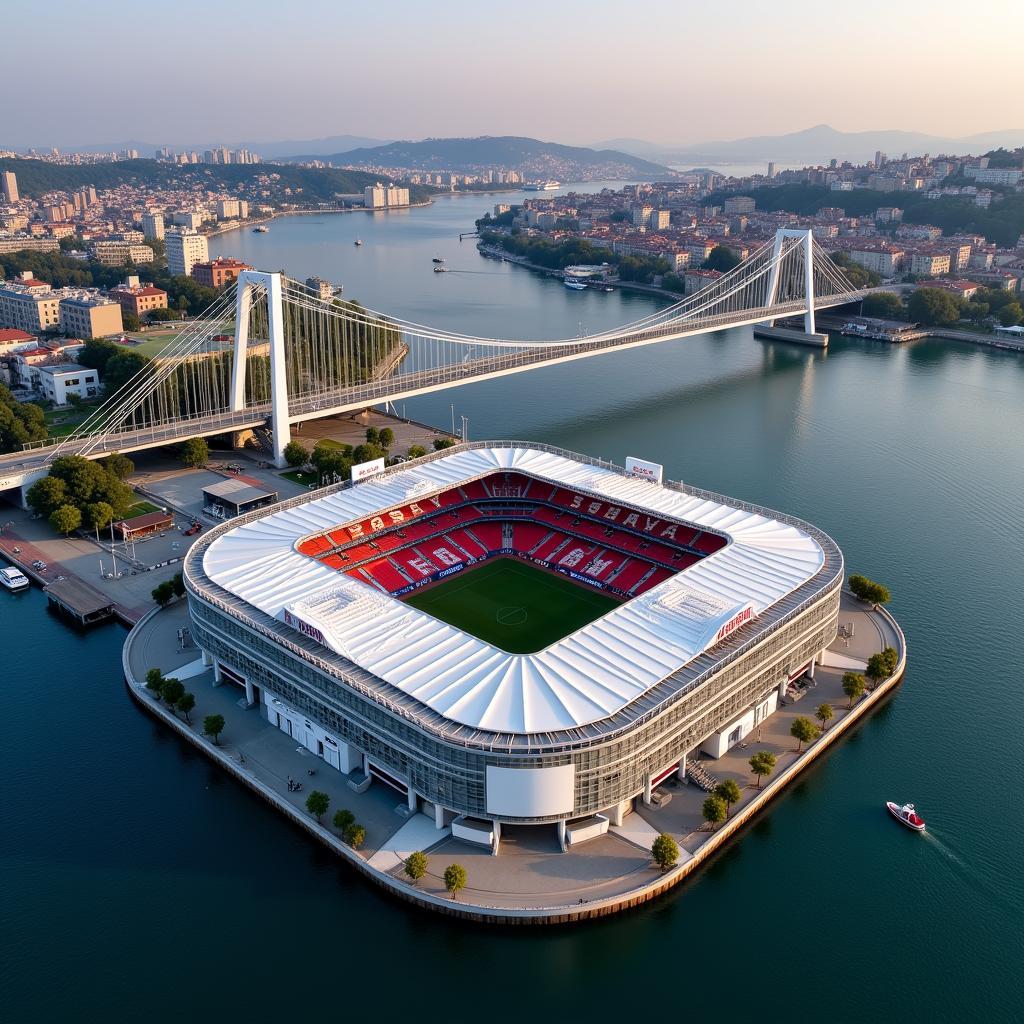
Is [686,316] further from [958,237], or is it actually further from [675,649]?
[958,237]

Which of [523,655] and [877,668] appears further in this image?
[877,668]

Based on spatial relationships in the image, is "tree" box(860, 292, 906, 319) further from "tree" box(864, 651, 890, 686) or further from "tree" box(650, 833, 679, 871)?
"tree" box(650, 833, 679, 871)

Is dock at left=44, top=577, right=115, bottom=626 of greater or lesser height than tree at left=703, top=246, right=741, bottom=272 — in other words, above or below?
below

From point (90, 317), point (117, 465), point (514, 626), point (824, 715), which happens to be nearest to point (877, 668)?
point (824, 715)

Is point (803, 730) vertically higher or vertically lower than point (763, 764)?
higher

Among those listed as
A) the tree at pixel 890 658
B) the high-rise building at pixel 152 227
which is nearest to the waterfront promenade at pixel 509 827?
the tree at pixel 890 658

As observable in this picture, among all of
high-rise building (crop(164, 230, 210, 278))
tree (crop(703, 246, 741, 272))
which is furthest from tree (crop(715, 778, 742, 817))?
high-rise building (crop(164, 230, 210, 278))

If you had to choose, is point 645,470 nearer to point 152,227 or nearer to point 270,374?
point 270,374
